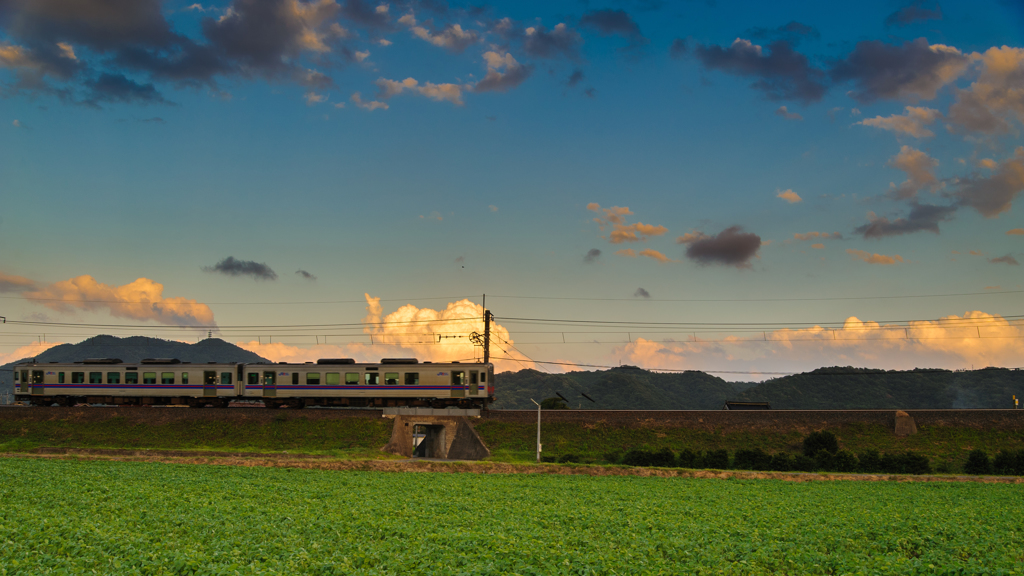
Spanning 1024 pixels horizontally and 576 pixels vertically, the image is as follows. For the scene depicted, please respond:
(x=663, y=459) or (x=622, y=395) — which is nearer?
(x=663, y=459)

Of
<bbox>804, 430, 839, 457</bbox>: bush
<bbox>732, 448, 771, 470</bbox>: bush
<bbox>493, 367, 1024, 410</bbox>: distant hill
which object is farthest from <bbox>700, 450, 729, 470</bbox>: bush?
<bbox>493, 367, 1024, 410</bbox>: distant hill

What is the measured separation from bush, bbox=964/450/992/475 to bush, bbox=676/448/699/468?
1596 cm

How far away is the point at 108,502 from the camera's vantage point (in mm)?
23406

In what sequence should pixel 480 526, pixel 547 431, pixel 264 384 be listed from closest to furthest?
pixel 480 526 → pixel 547 431 → pixel 264 384

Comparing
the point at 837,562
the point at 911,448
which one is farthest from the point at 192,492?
the point at 911,448

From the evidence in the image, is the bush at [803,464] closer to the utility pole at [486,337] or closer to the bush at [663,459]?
the bush at [663,459]

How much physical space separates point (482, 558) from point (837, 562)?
9.14 meters

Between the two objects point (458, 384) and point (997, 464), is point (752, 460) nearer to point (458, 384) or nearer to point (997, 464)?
point (997, 464)

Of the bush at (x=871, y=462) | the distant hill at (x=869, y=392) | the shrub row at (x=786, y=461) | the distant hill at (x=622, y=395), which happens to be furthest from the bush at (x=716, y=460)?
the distant hill at (x=622, y=395)

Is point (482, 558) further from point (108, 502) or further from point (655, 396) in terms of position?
point (655, 396)

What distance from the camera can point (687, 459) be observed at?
1646 inches

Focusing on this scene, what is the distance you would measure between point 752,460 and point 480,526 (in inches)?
1029

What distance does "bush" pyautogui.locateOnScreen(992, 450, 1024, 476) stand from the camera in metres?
39.1

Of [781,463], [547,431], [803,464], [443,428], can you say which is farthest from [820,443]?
[443,428]
